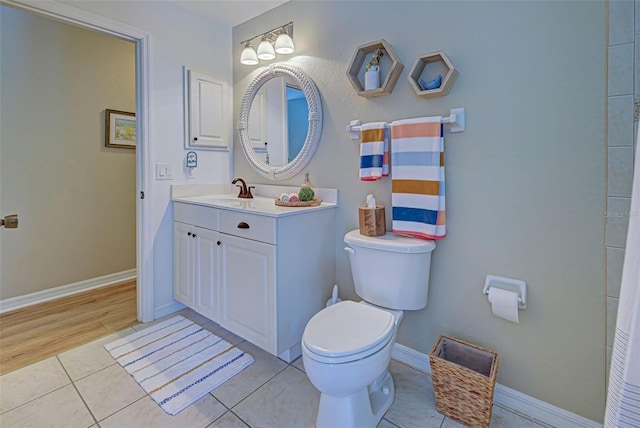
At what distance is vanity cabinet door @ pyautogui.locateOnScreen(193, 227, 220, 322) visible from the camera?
1.94m

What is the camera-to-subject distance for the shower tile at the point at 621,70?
1090mm

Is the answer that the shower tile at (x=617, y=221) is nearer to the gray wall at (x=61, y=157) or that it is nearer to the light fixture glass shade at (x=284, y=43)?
the light fixture glass shade at (x=284, y=43)

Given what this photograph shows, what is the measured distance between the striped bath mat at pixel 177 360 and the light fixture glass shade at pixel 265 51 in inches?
75.6

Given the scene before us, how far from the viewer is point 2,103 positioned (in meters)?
2.21

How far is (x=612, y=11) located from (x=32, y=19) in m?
3.47

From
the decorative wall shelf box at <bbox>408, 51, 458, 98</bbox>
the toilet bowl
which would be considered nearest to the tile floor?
the toilet bowl

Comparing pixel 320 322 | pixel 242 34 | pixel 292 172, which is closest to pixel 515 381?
pixel 320 322

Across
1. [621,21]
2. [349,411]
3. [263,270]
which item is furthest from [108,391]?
[621,21]

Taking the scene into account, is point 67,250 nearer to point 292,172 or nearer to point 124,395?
point 124,395

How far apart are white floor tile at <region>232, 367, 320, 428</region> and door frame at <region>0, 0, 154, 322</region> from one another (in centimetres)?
115

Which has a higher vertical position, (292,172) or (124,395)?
(292,172)

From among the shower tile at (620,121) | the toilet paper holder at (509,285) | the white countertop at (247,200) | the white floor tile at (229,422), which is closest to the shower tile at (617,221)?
the shower tile at (620,121)

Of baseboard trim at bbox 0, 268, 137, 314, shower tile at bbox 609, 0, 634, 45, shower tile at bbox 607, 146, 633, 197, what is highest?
shower tile at bbox 609, 0, 634, 45

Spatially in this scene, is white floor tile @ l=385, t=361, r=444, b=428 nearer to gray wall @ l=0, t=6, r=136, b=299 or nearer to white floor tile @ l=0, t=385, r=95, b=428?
white floor tile @ l=0, t=385, r=95, b=428
